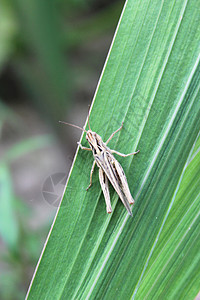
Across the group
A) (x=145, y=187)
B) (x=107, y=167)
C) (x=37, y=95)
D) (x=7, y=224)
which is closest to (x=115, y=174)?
(x=107, y=167)

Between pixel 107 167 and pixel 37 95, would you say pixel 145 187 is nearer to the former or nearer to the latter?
pixel 107 167

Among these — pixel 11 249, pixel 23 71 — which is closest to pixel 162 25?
pixel 11 249

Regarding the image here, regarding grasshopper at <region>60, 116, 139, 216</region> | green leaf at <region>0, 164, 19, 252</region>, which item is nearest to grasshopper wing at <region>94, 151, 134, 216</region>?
→ grasshopper at <region>60, 116, 139, 216</region>

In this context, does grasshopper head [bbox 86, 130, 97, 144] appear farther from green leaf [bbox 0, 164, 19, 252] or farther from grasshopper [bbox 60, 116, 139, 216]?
green leaf [bbox 0, 164, 19, 252]

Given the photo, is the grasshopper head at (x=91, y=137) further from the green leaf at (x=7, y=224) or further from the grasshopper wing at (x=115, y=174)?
the green leaf at (x=7, y=224)

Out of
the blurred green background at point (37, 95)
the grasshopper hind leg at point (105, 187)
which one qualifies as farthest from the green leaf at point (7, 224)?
the grasshopper hind leg at point (105, 187)
